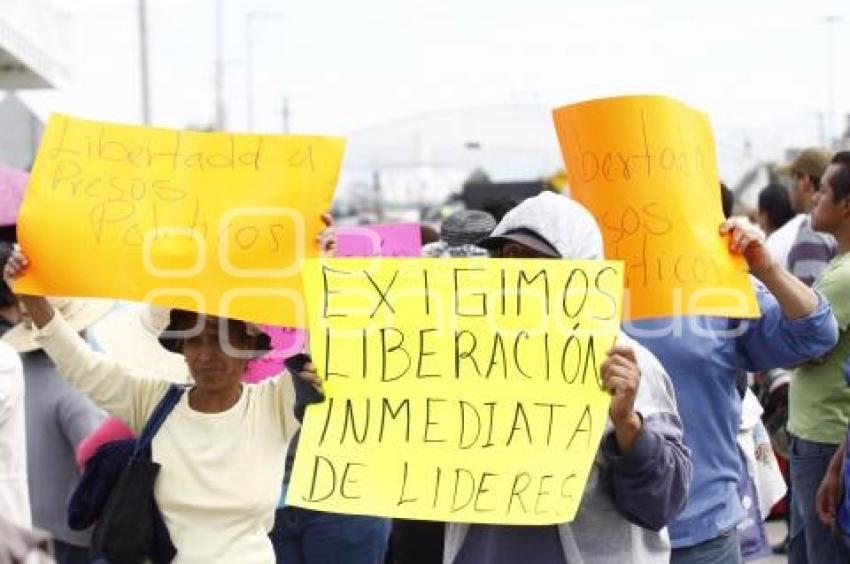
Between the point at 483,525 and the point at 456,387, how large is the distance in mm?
324

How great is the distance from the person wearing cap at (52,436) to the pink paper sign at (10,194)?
0.30 metres

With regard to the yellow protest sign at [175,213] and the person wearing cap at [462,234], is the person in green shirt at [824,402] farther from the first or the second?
the yellow protest sign at [175,213]

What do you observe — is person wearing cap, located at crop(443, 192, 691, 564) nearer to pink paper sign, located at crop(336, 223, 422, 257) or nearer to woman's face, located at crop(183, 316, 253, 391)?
woman's face, located at crop(183, 316, 253, 391)

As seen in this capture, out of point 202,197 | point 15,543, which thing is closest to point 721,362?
point 202,197

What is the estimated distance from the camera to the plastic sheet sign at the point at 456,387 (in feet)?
9.92

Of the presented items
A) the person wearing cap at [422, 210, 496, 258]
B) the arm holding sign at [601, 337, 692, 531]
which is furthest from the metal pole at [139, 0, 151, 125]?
Result: the arm holding sign at [601, 337, 692, 531]

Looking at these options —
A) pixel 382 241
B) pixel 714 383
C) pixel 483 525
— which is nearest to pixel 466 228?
pixel 382 241

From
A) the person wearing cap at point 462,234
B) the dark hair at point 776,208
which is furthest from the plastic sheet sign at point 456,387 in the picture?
the dark hair at point 776,208

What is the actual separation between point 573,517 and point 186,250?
4.10ft

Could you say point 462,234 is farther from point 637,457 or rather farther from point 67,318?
point 637,457

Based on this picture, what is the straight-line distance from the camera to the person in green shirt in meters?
5.04

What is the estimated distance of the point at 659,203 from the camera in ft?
12.0

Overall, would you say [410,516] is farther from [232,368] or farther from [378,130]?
[378,130]

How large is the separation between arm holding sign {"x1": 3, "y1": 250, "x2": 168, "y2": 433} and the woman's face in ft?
0.52
